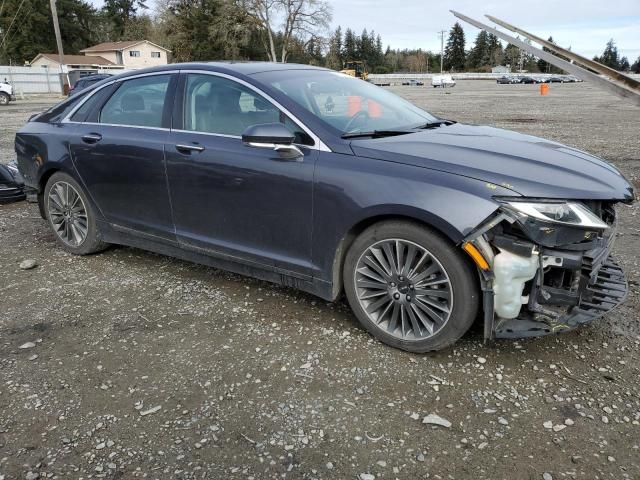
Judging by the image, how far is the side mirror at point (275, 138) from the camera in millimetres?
3266

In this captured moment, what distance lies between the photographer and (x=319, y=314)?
3.75m

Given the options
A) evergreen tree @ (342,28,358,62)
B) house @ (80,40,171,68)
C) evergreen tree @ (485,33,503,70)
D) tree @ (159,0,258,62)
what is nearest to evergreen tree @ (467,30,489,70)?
evergreen tree @ (485,33,503,70)

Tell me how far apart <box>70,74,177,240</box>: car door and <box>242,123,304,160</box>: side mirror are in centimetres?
103

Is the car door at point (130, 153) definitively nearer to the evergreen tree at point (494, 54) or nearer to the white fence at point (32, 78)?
the white fence at point (32, 78)

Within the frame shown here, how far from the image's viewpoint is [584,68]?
2.91 metres

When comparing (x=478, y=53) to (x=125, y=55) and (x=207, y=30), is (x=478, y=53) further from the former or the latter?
(x=125, y=55)

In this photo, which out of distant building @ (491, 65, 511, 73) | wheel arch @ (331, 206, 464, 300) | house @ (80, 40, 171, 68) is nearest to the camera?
wheel arch @ (331, 206, 464, 300)

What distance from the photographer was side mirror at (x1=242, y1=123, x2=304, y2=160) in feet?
10.7

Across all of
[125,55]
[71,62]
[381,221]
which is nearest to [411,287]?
[381,221]

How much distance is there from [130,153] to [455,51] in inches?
5429

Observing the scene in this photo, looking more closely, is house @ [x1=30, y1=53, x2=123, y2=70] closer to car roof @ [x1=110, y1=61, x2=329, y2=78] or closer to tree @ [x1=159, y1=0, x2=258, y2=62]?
tree @ [x1=159, y1=0, x2=258, y2=62]

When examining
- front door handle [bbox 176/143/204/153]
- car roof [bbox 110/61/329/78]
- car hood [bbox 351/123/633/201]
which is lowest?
car hood [bbox 351/123/633/201]

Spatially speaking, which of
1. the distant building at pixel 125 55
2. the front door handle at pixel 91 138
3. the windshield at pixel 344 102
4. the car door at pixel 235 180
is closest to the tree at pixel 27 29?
the distant building at pixel 125 55

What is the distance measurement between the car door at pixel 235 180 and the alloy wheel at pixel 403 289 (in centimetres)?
45
